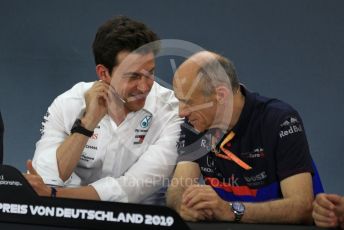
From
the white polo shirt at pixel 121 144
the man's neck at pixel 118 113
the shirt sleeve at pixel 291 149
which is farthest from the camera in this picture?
the man's neck at pixel 118 113

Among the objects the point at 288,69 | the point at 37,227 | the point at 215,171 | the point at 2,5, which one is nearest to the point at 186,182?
the point at 215,171

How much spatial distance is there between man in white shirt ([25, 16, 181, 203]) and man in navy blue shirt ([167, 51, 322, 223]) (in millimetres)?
132

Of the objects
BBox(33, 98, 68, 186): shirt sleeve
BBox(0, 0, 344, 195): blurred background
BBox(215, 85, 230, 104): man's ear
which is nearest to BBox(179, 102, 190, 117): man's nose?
BBox(215, 85, 230, 104): man's ear

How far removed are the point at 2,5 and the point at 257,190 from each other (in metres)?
2.61

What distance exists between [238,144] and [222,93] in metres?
0.19

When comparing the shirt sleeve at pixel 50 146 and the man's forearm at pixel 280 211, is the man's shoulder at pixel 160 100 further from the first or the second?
the man's forearm at pixel 280 211

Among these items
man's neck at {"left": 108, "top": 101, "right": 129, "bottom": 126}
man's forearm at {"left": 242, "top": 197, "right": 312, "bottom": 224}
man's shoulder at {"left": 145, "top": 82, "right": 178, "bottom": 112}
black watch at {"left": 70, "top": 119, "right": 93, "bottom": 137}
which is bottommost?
man's forearm at {"left": 242, "top": 197, "right": 312, "bottom": 224}

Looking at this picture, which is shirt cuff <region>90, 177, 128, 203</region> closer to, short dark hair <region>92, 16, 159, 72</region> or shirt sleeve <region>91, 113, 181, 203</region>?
shirt sleeve <region>91, 113, 181, 203</region>

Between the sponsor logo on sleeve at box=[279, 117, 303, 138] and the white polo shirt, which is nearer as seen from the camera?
the sponsor logo on sleeve at box=[279, 117, 303, 138]

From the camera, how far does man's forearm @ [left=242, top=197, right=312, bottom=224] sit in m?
1.91

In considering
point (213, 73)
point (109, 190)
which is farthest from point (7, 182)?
point (213, 73)

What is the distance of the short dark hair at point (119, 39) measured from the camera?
251 centimetres

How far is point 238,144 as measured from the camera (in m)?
2.30

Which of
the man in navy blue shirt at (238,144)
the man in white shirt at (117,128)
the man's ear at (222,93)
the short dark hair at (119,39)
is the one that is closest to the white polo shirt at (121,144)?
the man in white shirt at (117,128)
